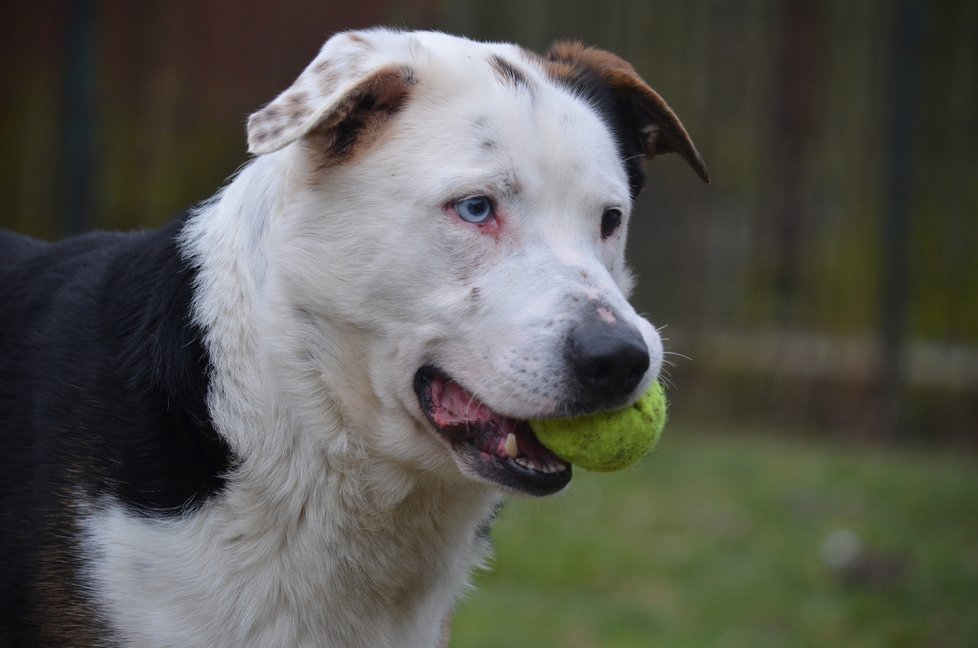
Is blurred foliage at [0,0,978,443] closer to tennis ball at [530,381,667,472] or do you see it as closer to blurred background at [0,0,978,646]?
blurred background at [0,0,978,646]

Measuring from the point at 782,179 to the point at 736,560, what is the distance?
3.95m

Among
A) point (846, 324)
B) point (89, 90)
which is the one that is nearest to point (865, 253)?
point (846, 324)

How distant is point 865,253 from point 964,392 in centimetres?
125

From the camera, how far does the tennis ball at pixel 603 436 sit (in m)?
2.70

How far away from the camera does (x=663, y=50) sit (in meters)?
8.97

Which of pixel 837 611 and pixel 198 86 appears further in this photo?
pixel 198 86

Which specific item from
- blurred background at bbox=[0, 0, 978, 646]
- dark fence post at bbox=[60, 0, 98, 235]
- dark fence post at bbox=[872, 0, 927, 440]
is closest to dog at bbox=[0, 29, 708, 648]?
blurred background at bbox=[0, 0, 978, 646]

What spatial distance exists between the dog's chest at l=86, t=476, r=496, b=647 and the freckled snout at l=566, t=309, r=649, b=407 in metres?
0.62

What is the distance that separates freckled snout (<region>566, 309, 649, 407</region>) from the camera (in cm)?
257

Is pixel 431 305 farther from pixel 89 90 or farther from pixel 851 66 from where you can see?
pixel 851 66

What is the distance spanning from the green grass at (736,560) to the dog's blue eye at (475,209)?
1.74 m

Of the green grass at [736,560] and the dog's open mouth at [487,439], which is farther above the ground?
the dog's open mouth at [487,439]

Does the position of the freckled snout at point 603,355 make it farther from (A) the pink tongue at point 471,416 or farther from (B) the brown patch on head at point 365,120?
(B) the brown patch on head at point 365,120

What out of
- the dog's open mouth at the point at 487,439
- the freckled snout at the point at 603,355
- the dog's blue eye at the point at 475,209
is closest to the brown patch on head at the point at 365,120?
the dog's blue eye at the point at 475,209
